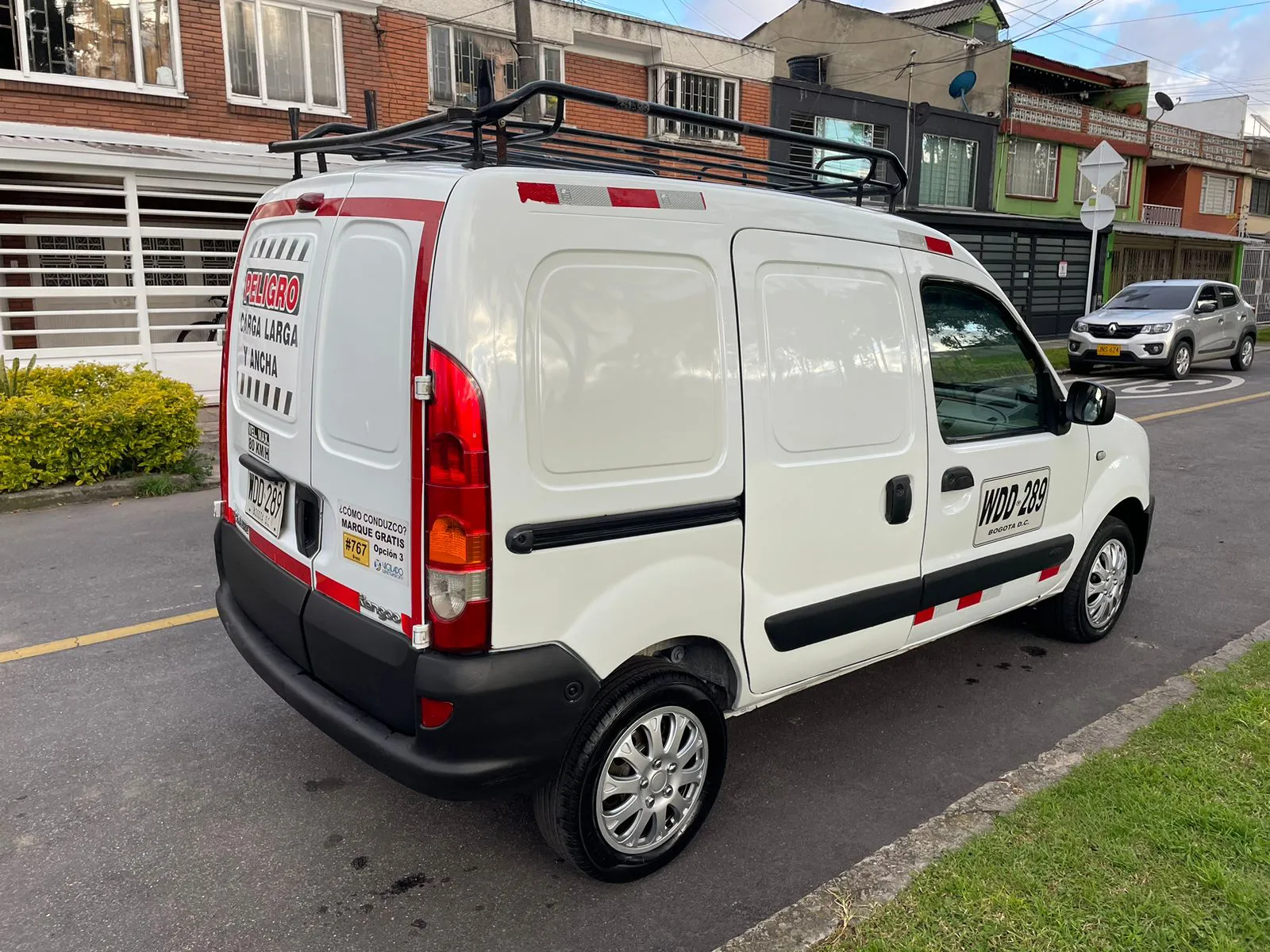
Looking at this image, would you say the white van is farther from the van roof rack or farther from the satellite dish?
the satellite dish

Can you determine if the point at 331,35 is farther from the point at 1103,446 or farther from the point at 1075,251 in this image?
the point at 1075,251

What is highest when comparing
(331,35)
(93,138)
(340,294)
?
(331,35)

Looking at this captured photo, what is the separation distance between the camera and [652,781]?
2.94 m

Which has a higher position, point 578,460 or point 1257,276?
point 1257,276

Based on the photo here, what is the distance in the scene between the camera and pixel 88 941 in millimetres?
2623

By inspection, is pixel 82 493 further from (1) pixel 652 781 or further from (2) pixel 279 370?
(1) pixel 652 781

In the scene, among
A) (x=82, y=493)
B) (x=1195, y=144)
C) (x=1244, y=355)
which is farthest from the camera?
(x=1195, y=144)

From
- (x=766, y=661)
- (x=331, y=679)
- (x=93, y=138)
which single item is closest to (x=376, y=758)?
(x=331, y=679)

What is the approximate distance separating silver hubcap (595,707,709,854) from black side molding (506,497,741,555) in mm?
571

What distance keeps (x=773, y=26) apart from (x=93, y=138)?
75.1 ft

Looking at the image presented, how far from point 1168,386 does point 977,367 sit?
543 inches

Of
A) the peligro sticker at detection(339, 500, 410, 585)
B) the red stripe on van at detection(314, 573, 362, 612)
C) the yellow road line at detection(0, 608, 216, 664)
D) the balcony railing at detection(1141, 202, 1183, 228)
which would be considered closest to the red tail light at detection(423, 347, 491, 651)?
the peligro sticker at detection(339, 500, 410, 585)

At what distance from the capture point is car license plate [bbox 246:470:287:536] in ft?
10.5

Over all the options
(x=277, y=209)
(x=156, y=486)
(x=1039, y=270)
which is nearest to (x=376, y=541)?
(x=277, y=209)
